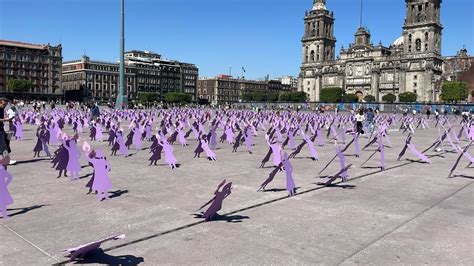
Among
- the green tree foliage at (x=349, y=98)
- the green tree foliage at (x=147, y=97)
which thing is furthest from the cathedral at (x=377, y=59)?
the green tree foliage at (x=147, y=97)

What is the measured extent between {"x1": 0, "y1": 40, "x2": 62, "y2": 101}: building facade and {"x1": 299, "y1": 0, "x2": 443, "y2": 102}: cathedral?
79951mm

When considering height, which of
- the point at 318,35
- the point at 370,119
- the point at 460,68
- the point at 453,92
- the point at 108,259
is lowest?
the point at 108,259

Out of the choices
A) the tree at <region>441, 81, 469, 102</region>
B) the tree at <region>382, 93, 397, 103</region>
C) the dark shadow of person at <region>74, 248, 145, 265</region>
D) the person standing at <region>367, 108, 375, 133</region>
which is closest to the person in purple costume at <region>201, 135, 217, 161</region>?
the dark shadow of person at <region>74, 248, 145, 265</region>

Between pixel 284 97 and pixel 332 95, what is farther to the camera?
pixel 284 97

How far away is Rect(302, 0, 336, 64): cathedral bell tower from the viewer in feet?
455

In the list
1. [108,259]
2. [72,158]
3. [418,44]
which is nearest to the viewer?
[108,259]

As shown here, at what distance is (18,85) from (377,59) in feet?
334

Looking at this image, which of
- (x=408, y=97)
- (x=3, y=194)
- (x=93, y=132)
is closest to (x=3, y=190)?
(x=3, y=194)

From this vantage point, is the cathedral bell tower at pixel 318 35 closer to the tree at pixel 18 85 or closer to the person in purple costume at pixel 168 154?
the tree at pixel 18 85

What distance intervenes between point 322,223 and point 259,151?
8.96m

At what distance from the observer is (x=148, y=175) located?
378 inches

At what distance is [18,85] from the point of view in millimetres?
116000

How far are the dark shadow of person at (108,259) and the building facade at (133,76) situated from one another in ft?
485

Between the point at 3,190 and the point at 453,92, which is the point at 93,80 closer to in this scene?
the point at 453,92
